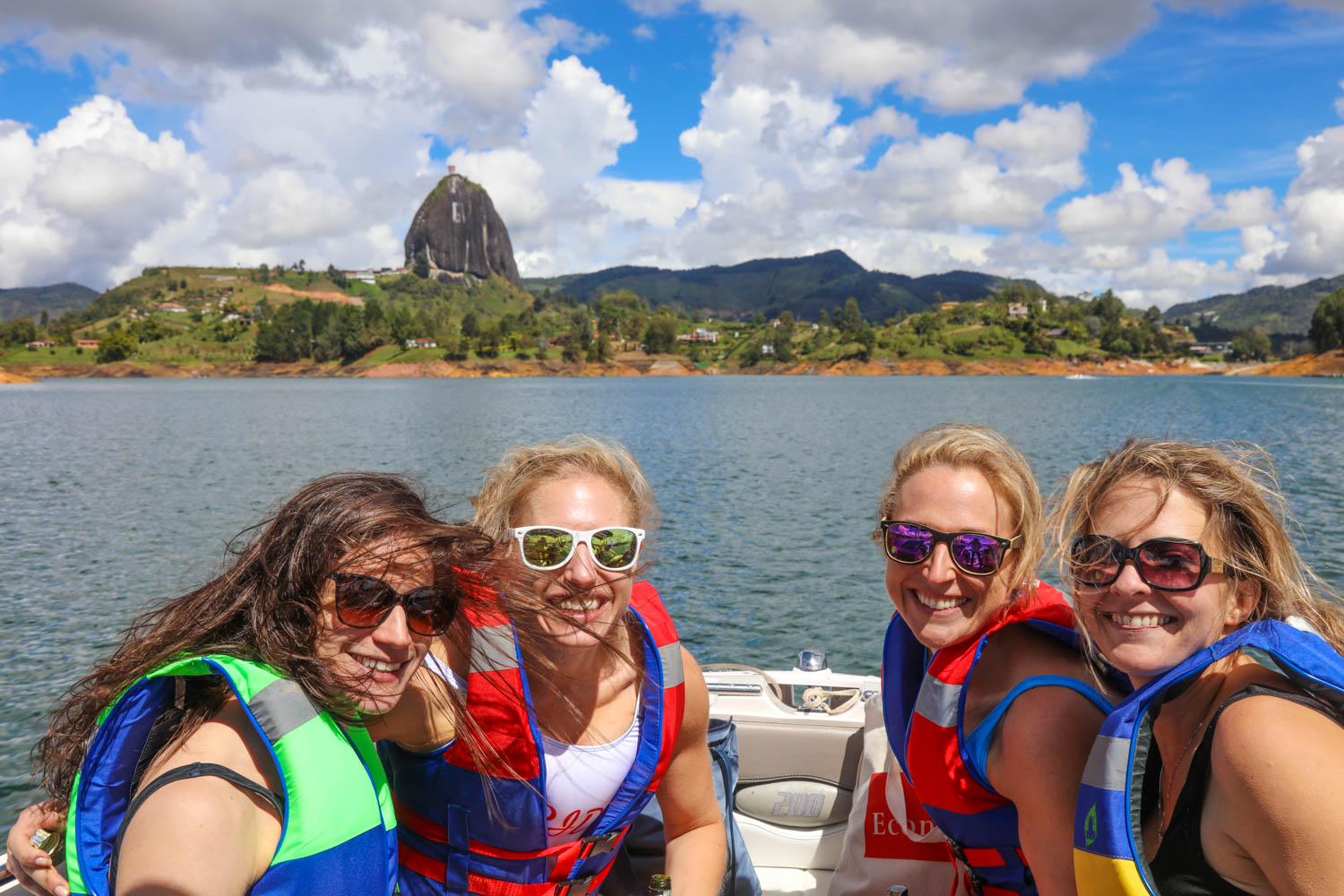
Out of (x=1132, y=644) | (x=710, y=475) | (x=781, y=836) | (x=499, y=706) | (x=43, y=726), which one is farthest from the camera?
(x=710, y=475)

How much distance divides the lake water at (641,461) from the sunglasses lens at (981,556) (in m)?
1.59

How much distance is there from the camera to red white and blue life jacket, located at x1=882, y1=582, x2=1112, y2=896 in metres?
2.23

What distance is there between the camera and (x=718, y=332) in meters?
192

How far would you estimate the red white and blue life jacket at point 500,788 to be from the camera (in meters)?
2.45

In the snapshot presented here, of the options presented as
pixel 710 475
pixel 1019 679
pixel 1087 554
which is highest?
pixel 1087 554

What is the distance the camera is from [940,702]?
2.31 meters

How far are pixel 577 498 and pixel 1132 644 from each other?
1568 millimetres

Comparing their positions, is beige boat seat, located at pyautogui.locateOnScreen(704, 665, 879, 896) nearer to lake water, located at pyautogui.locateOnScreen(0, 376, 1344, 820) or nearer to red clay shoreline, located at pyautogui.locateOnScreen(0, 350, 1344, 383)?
lake water, located at pyautogui.locateOnScreen(0, 376, 1344, 820)

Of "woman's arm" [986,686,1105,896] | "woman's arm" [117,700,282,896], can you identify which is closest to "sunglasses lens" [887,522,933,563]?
"woman's arm" [986,686,1105,896]

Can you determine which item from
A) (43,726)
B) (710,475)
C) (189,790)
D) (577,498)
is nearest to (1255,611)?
(577,498)

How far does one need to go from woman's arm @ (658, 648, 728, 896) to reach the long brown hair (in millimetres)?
987

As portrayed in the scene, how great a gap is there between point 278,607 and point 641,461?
2889cm

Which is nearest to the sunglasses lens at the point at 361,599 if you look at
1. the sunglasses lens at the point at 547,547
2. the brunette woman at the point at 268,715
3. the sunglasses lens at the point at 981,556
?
the brunette woman at the point at 268,715

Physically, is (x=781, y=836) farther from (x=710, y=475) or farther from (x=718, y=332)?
(x=718, y=332)
